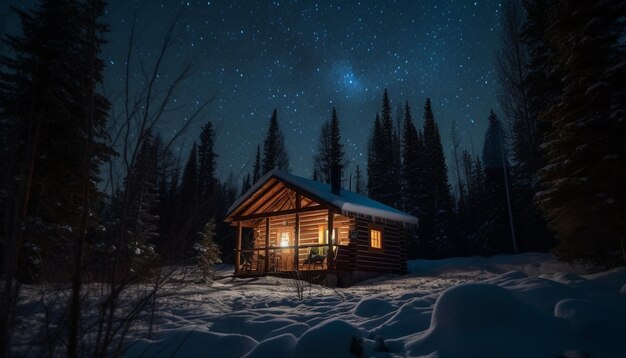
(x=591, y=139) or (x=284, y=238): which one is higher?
(x=591, y=139)

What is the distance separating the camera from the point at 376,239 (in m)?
18.0

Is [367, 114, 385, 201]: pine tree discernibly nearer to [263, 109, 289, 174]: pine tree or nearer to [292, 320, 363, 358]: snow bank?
[263, 109, 289, 174]: pine tree

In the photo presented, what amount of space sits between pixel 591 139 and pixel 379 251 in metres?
10.6

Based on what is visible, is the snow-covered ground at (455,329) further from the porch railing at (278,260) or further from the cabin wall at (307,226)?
the cabin wall at (307,226)

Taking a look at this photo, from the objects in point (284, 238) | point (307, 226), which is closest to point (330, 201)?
point (307, 226)

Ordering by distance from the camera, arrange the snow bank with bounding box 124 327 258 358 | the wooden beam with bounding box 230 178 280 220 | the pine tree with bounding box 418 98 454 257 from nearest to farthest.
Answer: the snow bank with bounding box 124 327 258 358 < the wooden beam with bounding box 230 178 280 220 < the pine tree with bounding box 418 98 454 257

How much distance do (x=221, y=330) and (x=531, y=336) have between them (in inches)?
159

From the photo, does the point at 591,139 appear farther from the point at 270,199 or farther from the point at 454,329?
the point at 270,199

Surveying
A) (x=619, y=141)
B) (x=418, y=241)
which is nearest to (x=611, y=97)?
(x=619, y=141)

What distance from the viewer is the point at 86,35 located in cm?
256

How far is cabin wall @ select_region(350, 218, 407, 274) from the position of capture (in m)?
16.2

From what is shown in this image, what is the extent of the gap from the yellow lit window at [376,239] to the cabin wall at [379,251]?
0.56ft

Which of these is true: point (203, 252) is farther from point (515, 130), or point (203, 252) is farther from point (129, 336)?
point (515, 130)

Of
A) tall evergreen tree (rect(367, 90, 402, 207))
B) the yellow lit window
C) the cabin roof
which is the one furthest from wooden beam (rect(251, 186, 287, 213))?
tall evergreen tree (rect(367, 90, 402, 207))
